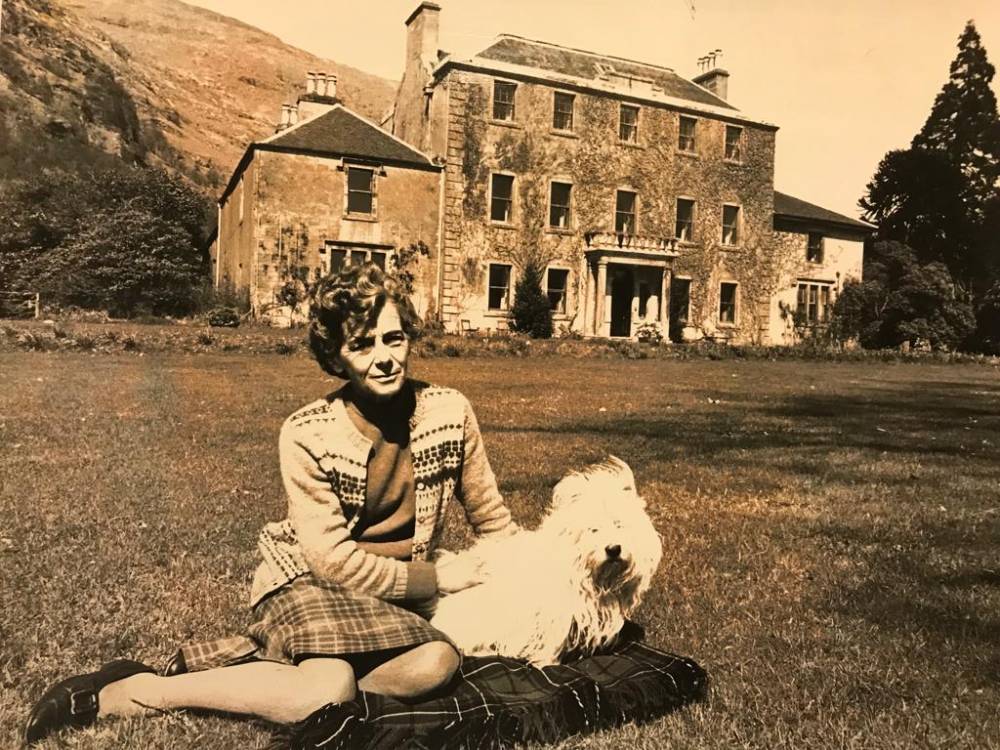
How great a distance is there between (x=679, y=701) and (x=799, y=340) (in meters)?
30.1

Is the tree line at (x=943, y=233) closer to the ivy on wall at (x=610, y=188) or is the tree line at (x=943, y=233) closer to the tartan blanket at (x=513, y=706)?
the ivy on wall at (x=610, y=188)

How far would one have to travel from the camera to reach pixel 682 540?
4840mm

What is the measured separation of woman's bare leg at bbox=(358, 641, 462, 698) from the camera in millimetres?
2498

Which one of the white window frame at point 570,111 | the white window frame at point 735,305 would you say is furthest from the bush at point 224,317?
the white window frame at point 735,305

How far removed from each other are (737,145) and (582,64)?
22.0 ft

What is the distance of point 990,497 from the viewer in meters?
6.19

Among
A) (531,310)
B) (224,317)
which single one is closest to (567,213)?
(531,310)

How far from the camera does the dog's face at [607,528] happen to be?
2590mm

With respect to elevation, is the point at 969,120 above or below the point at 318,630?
above

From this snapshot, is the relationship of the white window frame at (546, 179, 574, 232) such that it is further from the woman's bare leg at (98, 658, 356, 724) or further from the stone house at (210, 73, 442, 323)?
the woman's bare leg at (98, 658, 356, 724)

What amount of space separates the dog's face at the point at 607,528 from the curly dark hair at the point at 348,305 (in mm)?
758

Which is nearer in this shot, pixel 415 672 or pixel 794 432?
pixel 415 672

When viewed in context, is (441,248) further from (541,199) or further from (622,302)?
(622,302)

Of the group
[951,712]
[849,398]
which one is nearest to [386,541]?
[951,712]
